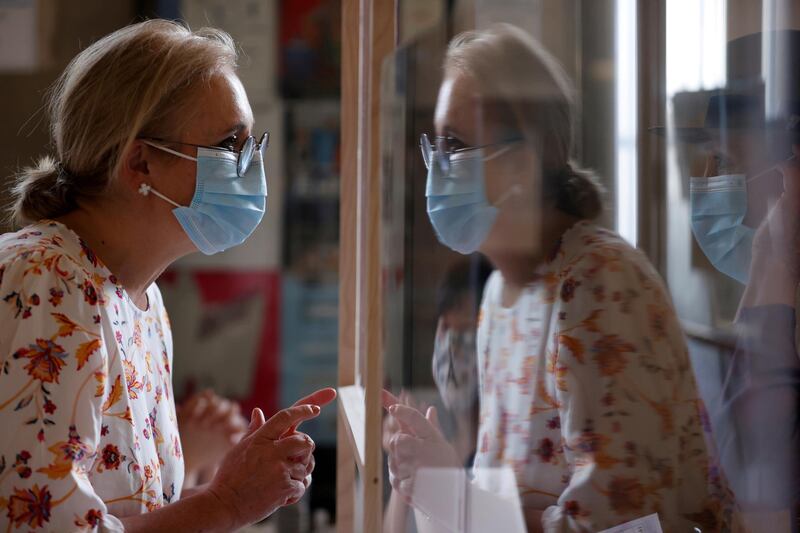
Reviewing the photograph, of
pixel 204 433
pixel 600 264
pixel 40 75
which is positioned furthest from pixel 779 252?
pixel 40 75

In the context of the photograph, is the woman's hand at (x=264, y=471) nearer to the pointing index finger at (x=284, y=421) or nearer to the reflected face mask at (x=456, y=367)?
the pointing index finger at (x=284, y=421)

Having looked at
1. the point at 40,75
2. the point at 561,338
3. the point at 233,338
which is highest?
the point at 40,75

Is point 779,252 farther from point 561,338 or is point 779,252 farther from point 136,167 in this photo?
point 136,167

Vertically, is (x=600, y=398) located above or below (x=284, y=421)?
above

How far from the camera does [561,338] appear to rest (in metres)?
0.61

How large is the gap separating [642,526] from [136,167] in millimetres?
845

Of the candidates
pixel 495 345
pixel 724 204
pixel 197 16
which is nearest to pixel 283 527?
pixel 197 16

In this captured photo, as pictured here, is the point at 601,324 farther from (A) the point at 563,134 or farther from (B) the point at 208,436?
(B) the point at 208,436

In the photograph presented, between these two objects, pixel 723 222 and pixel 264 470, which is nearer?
pixel 723 222

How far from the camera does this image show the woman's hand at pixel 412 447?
765 mm

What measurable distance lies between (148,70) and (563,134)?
0.71m

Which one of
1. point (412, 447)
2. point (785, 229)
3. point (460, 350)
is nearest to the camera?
point (785, 229)

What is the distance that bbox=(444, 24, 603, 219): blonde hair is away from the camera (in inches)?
23.6

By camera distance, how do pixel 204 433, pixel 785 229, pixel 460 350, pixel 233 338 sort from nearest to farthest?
pixel 785 229 < pixel 460 350 < pixel 204 433 < pixel 233 338
